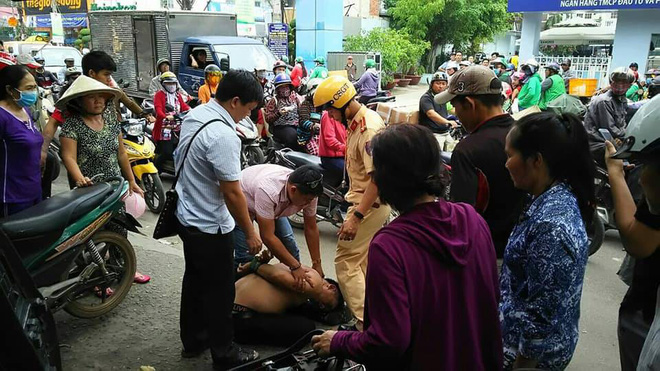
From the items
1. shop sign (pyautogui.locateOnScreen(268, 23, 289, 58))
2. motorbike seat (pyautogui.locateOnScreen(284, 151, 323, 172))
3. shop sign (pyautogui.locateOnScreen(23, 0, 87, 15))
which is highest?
shop sign (pyautogui.locateOnScreen(23, 0, 87, 15))

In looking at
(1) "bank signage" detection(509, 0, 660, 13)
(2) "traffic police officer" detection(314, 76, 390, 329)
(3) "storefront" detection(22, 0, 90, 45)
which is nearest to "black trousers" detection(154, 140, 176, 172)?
(2) "traffic police officer" detection(314, 76, 390, 329)

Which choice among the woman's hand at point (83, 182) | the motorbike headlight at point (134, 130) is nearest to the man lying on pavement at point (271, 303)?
the woman's hand at point (83, 182)

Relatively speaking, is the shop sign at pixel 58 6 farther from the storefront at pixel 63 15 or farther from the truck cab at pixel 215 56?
the truck cab at pixel 215 56

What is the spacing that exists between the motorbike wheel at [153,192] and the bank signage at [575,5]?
15859 millimetres

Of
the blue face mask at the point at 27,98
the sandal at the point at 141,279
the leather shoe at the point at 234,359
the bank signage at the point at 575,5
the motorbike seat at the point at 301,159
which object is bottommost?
the sandal at the point at 141,279

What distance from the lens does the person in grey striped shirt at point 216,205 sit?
2871 mm

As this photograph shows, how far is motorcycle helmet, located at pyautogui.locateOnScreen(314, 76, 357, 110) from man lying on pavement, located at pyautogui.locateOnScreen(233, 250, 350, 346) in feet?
3.86

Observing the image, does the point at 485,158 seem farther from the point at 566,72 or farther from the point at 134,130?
the point at 566,72

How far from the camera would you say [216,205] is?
299 centimetres

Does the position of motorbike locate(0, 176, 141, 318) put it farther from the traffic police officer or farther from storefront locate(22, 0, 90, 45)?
storefront locate(22, 0, 90, 45)

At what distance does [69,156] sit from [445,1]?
25.1 meters

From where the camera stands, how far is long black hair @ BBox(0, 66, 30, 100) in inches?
139

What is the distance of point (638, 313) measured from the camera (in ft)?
6.53

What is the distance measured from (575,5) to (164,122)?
15643 mm
